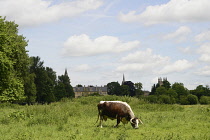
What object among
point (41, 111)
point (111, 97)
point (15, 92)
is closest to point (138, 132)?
point (41, 111)

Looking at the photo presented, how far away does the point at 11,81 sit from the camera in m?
30.6

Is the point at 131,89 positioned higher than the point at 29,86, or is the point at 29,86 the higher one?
the point at 131,89

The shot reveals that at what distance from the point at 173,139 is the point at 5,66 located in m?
20.8

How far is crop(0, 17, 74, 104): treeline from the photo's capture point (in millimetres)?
29281

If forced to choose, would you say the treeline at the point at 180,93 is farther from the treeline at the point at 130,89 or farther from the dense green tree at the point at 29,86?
the dense green tree at the point at 29,86

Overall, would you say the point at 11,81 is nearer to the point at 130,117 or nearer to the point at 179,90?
the point at 130,117

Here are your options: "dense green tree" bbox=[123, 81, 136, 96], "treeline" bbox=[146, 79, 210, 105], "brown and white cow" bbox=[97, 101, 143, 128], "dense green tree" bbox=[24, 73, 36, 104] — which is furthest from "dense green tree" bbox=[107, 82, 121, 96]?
"brown and white cow" bbox=[97, 101, 143, 128]

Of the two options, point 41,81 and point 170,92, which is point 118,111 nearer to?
point 41,81

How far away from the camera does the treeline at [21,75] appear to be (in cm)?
2928

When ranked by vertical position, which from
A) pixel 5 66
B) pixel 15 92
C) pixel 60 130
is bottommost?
pixel 60 130

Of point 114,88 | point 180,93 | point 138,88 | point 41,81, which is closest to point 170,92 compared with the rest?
point 180,93

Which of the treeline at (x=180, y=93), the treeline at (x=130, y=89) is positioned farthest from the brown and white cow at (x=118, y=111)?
the treeline at (x=130, y=89)

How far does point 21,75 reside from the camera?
54.3 metres

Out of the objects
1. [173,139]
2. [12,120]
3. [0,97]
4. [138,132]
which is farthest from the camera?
[0,97]
